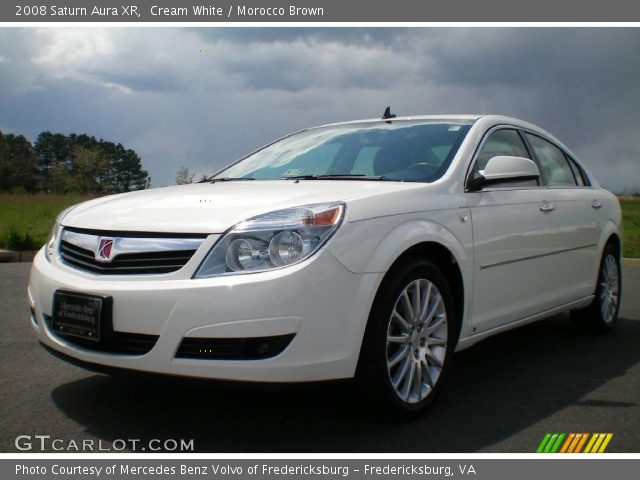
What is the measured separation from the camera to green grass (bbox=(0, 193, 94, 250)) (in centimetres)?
1330

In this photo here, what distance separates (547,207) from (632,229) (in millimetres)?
13420

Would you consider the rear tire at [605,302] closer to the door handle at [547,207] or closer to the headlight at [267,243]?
the door handle at [547,207]

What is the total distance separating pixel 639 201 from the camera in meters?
16.4

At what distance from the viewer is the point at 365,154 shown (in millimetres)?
4195

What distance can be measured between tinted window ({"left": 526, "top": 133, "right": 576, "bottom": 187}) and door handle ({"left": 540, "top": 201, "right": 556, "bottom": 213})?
280 millimetres

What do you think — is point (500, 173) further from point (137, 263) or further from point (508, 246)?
point (137, 263)

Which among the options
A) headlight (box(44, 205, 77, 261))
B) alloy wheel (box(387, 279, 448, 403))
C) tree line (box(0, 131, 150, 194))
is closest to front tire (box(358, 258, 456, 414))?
alloy wheel (box(387, 279, 448, 403))

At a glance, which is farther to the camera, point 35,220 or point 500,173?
point 35,220

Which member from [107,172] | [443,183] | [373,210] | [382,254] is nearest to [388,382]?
[382,254]

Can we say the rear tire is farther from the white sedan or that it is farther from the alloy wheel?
the alloy wheel

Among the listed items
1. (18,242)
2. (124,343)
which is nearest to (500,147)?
(124,343)

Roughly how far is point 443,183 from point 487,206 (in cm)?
40

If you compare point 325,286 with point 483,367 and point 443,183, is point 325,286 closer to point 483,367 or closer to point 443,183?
point 443,183

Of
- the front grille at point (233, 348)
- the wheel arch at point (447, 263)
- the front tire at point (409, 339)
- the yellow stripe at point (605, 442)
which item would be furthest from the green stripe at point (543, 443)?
the front grille at point (233, 348)
